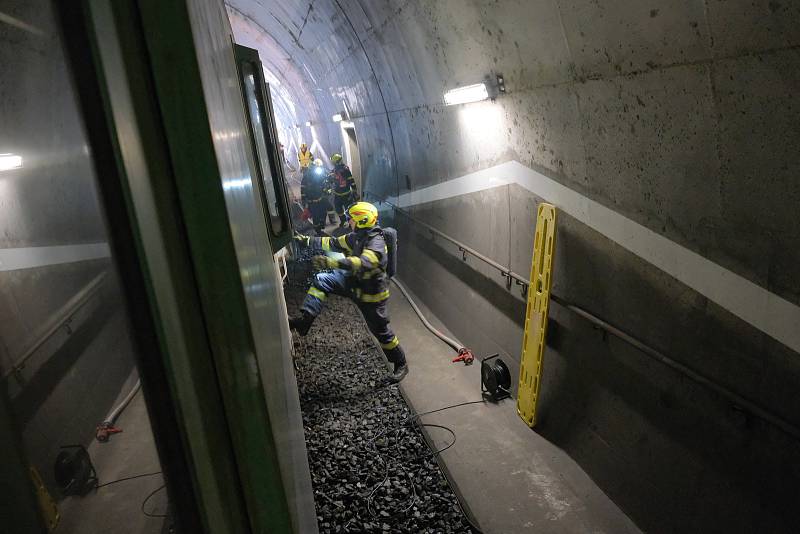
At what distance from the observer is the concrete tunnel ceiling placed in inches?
98.7

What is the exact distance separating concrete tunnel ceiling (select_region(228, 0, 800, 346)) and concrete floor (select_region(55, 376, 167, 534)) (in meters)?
2.97

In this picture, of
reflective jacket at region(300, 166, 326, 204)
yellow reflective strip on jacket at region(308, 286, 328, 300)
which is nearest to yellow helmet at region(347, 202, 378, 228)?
yellow reflective strip on jacket at region(308, 286, 328, 300)

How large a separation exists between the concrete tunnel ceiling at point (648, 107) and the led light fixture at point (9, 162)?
2.96 metres

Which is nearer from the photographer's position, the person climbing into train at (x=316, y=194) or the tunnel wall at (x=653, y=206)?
the tunnel wall at (x=653, y=206)

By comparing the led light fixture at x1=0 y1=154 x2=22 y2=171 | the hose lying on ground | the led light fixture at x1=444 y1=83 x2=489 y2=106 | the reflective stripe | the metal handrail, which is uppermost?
the led light fixture at x1=444 y1=83 x2=489 y2=106

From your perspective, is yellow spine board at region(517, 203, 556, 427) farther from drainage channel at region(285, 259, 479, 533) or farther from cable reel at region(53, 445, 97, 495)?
cable reel at region(53, 445, 97, 495)

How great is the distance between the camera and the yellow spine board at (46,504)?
1.57ft

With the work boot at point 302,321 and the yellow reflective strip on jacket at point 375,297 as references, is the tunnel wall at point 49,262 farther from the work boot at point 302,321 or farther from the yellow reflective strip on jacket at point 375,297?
the work boot at point 302,321

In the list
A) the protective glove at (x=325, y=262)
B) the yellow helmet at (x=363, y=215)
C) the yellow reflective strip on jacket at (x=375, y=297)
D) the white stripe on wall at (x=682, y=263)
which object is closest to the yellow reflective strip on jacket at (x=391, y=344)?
the yellow reflective strip on jacket at (x=375, y=297)

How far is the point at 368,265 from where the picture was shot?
643cm

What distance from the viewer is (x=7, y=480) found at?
0.46m

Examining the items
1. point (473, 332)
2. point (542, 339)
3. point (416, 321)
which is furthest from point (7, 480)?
point (416, 321)

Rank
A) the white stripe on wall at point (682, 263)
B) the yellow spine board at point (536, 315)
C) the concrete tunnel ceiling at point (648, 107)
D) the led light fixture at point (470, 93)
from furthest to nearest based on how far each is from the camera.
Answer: the led light fixture at point (470, 93)
the yellow spine board at point (536, 315)
the white stripe on wall at point (682, 263)
the concrete tunnel ceiling at point (648, 107)

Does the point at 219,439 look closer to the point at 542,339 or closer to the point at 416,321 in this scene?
the point at 542,339
